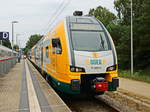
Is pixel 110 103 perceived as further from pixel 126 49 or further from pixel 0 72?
pixel 126 49

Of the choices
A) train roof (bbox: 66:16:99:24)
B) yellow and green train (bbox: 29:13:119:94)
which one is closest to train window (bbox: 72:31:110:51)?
yellow and green train (bbox: 29:13:119:94)

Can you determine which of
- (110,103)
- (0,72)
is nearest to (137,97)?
(110,103)

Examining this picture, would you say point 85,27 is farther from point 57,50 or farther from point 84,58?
point 84,58

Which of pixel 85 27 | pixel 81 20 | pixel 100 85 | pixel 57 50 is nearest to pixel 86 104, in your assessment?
pixel 100 85

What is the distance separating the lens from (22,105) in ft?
21.0

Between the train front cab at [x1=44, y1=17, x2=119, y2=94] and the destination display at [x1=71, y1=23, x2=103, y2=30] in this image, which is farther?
the destination display at [x1=71, y1=23, x2=103, y2=30]

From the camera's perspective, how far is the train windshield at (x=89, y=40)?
750cm

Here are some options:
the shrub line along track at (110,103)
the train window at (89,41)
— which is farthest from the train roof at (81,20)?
the shrub line along track at (110,103)

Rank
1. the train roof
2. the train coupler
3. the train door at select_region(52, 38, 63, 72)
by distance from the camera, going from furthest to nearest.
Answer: the train roof
the train door at select_region(52, 38, 63, 72)
the train coupler

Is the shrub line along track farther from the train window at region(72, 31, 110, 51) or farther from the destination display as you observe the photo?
the destination display

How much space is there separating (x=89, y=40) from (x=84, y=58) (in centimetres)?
89

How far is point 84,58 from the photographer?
7094 millimetres

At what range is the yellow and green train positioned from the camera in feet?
23.0

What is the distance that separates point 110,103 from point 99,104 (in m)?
0.39
